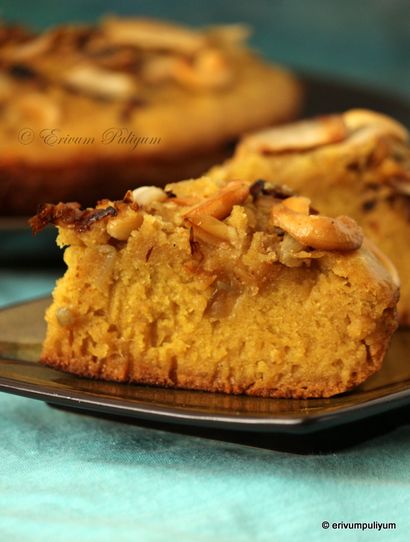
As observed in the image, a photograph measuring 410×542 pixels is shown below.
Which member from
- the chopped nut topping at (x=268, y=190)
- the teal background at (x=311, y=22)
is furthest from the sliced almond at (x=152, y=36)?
the chopped nut topping at (x=268, y=190)

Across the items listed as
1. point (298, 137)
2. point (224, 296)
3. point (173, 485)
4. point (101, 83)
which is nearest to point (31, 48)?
point (101, 83)

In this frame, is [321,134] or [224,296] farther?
[321,134]

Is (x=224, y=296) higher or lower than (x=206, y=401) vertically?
higher

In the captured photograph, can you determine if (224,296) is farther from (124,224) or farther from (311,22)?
(311,22)

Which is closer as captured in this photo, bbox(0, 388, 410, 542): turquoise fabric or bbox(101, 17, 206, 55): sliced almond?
bbox(0, 388, 410, 542): turquoise fabric

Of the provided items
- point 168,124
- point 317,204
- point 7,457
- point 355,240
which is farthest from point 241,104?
point 7,457

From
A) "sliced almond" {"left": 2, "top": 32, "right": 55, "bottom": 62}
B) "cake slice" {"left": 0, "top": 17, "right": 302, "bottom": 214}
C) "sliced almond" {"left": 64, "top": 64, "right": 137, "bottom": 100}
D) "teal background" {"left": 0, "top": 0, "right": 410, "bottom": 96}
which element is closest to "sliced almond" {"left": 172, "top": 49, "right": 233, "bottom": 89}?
"cake slice" {"left": 0, "top": 17, "right": 302, "bottom": 214}

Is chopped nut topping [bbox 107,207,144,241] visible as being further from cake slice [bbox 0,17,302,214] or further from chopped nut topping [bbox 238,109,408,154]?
cake slice [bbox 0,17,302,214]
